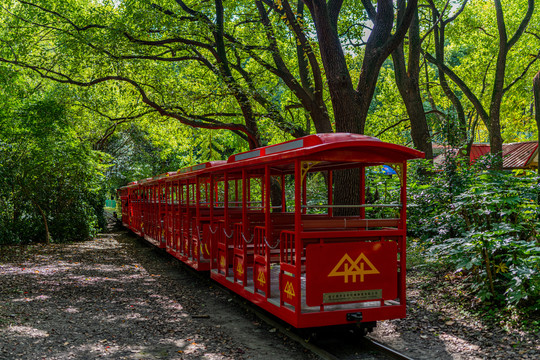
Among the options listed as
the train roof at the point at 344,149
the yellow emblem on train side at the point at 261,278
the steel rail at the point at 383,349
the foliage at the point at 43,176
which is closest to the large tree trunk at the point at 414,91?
the train roof at the point at 344,149

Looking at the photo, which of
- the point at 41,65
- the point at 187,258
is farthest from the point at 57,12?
the point at 187,258

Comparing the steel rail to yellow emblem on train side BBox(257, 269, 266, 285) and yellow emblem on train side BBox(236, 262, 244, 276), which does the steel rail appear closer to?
yellow emblem on train side BBox(257, 269, 266, 285)

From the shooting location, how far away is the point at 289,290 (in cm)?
675

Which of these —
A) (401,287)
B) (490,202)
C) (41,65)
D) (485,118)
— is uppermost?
(41,65)

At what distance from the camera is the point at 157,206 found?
58.5 ft

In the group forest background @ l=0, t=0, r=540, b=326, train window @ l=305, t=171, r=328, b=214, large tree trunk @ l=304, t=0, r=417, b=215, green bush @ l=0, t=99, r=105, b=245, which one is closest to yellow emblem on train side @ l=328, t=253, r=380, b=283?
forest background @ l=0, t=0, r=540, b=326

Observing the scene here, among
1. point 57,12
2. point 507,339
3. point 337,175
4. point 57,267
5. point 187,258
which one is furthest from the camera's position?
point 57,12

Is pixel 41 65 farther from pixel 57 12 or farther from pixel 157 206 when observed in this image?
pixel 157 206

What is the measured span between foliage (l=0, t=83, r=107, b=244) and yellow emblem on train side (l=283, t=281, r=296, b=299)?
532 inches

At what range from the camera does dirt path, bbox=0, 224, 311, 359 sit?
663cm

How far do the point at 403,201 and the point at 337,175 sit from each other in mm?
3654

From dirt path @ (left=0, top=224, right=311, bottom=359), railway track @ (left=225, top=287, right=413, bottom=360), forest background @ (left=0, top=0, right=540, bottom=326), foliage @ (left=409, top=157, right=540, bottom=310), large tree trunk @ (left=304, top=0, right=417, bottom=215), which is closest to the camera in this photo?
railway track @ (left=225, top=287, right=413, bottom=360)

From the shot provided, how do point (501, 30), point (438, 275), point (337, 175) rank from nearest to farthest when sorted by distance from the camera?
point (438, 275) < point (337, 175) < point (501, 30)

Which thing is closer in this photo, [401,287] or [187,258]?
[401,287]
